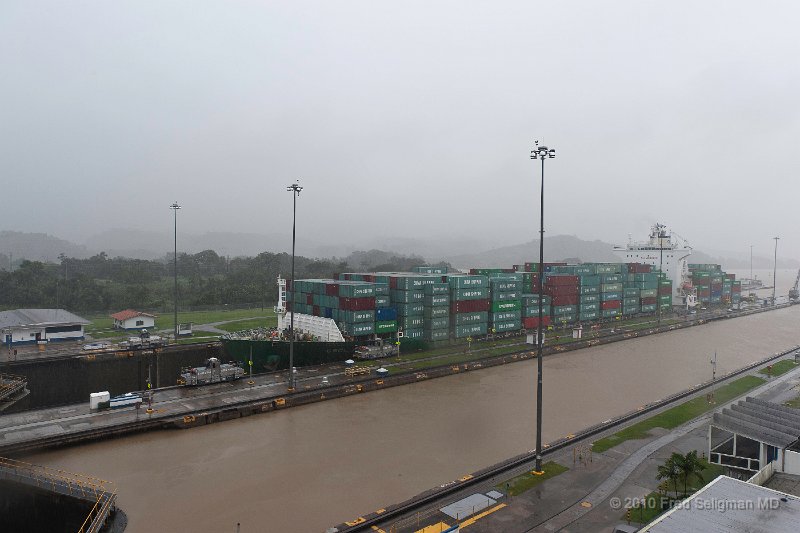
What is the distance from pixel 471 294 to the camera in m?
45.1

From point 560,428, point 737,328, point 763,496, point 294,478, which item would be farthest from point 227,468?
point 737,328

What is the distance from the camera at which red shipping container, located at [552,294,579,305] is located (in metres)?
54.5

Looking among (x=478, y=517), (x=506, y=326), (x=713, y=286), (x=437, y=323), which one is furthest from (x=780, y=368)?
(x=713, y=286)

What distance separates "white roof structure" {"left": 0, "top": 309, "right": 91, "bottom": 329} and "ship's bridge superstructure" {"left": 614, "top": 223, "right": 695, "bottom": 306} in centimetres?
7146

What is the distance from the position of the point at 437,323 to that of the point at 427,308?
152cm

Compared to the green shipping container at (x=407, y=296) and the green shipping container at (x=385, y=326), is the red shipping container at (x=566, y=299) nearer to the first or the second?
the green shipping container at (x=407, y=296)

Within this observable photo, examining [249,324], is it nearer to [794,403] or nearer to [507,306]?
[507,306]

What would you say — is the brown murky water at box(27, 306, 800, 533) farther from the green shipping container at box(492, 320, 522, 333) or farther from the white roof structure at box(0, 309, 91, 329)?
the white roof structure at box(0, 309, 91, 329)

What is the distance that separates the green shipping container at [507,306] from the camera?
1868 inches

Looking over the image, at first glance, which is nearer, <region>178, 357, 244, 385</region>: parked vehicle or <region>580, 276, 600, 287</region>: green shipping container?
<region>178, 357, 244, 385</region>: parked vehicle

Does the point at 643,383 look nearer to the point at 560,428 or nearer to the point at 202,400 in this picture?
the point at 560,428

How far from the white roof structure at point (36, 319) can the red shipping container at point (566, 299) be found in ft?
145

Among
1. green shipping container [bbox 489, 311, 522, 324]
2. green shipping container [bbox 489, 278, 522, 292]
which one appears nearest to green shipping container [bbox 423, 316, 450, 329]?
green shipping container [bbox 489, 311, 522, 324]

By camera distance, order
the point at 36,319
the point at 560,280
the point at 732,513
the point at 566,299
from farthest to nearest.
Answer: the point at 566,299 → the point at 560,280 → the point at 36,319 → the point at 732,513
